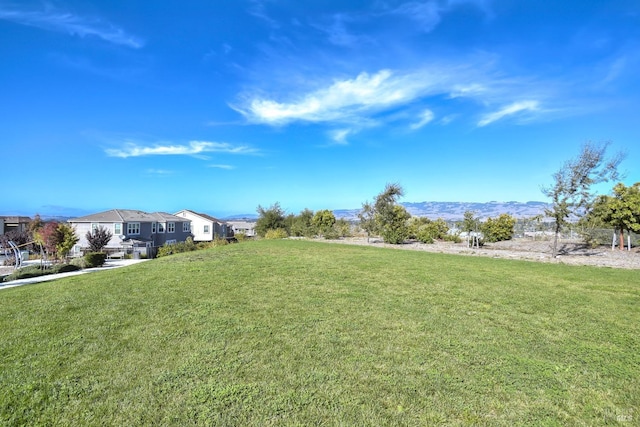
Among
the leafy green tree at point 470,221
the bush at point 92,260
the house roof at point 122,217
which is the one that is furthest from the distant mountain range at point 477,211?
the bush at point 92,260

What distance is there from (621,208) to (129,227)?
39693 millimetres

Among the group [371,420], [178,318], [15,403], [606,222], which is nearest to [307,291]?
[178,318]

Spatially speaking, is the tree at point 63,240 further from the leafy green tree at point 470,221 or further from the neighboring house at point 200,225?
the neighboring house at point 200,225

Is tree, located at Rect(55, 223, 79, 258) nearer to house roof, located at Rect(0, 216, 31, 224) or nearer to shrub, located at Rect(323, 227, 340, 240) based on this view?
shrub, located at Rect(323, 227, 340, 240)

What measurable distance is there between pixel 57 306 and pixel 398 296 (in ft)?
22.7

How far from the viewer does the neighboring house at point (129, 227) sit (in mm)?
31888

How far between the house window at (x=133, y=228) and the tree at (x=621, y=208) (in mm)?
38050

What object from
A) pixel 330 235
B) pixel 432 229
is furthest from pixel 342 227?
pixel 432 229

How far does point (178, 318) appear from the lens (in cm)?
547

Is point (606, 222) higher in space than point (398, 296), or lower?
higher

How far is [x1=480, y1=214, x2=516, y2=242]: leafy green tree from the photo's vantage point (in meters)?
21.7

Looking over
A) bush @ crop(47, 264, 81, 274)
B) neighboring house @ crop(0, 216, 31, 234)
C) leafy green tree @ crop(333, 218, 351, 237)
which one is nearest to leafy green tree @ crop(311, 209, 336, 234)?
leafy green tree @ crop(333, 218, 351, 237)

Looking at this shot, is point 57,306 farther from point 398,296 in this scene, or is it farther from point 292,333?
point 398,296

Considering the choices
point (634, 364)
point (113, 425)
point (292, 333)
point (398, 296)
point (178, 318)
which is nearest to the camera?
point (113, 425)
